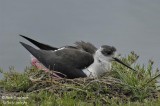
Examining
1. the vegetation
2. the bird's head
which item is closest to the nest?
the vegetation

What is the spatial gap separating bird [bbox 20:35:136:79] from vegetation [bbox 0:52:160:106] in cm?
38

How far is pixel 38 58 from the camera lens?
13.3 m

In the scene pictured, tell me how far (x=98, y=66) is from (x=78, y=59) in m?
0.54

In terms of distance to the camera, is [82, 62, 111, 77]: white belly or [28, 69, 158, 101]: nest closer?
[28, 69, 158, 101]: nest

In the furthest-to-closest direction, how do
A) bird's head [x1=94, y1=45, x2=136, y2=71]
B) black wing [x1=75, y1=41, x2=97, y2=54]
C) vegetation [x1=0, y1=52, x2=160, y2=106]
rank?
black wing [x1=75, y1=41, x2=97, y2=54]
bird's head [x1=94, y1=45, x2=136, y2=71]
vegetation [x1=0, y1=52, x2=160, y2=106]

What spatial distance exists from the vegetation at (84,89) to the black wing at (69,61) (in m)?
0.49

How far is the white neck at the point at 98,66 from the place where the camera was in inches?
505

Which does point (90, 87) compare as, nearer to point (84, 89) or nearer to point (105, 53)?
point (84, 89)

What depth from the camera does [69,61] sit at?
12.8 meters

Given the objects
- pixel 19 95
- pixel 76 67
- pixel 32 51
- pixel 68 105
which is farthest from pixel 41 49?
pixel 68 105

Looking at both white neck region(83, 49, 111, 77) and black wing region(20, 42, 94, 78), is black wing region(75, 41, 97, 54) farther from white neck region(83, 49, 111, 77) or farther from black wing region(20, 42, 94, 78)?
black wing region(20, 42, 94, 78)

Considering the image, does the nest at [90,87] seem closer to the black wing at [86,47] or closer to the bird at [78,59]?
the bird at [78,59]

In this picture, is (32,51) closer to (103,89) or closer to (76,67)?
(76,67)

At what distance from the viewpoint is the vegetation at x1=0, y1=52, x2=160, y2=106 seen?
35.1 feet
